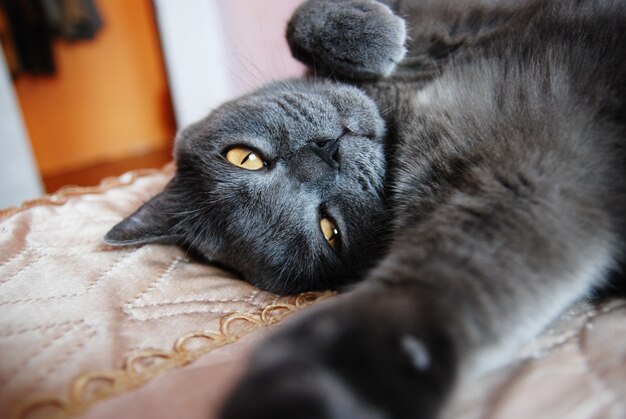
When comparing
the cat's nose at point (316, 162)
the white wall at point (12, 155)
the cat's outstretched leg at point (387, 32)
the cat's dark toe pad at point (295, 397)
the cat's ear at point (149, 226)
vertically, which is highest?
the cat's outstretched leg at point (387, 32)

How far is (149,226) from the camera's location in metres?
0.99

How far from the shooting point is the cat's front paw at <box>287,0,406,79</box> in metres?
1.00

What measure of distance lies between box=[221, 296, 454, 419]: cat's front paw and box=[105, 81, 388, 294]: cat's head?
0.40 metres

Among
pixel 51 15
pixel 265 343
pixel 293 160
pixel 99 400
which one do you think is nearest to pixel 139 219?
pixel 293 160

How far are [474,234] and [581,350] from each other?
180 mm

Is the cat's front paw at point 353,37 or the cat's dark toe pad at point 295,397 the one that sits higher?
the cat's front paw at point 353,37

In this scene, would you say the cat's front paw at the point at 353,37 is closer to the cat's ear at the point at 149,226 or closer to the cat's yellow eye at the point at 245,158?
the cat's yellow eye at the point at 245,158

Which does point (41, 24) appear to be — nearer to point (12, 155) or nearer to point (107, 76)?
point (107, 76)

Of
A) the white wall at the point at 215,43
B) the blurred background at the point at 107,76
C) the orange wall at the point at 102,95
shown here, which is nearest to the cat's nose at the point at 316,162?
the white wall at the point at 215,43

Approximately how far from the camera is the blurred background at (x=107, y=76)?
242 centimetres

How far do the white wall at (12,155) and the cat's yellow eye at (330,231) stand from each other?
218cm

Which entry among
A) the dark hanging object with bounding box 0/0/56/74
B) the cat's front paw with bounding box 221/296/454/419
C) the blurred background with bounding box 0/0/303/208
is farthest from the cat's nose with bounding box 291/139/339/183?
the dark hanging object with bounding box 0/0/56/74

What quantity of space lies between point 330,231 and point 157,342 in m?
0.37

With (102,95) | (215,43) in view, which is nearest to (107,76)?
(102,95)
